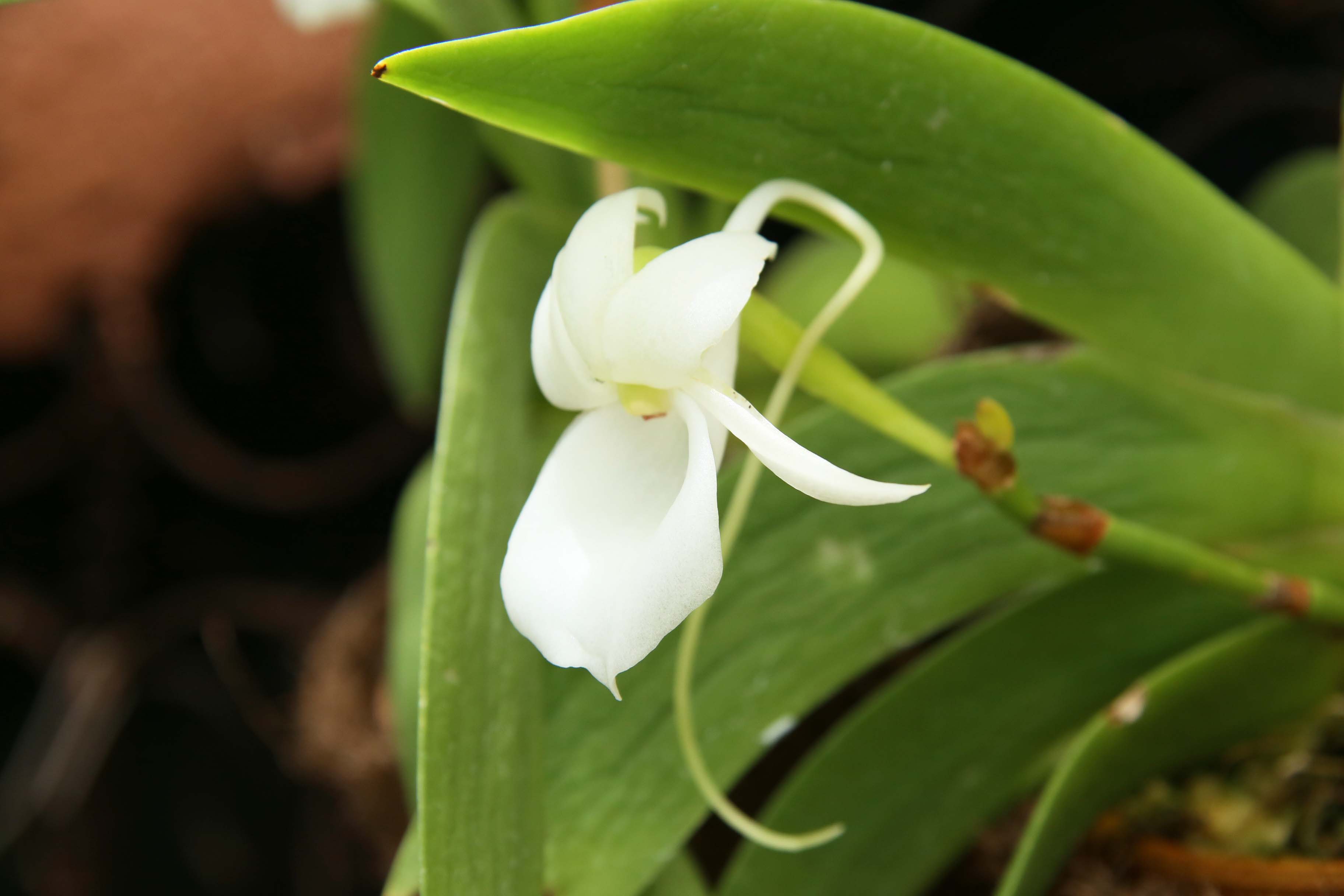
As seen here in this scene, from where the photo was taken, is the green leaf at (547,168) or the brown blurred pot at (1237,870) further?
the green leaf at (547,168)

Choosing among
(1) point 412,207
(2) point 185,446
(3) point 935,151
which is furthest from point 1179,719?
(2) point 185,446

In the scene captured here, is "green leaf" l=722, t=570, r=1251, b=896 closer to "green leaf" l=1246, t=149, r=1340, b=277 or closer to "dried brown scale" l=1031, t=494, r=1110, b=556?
"dried brown scale" l=1031, t=494, r=1110, b=556

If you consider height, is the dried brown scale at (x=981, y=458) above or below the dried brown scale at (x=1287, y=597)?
above

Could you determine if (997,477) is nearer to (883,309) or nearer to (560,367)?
(560,367)

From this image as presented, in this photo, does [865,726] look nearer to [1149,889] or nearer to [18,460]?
[1149,889]

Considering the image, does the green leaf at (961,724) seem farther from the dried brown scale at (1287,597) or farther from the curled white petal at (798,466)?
the curled white petal at (798,466)

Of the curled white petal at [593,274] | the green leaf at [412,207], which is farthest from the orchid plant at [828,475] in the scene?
the green leaf at [412,207]

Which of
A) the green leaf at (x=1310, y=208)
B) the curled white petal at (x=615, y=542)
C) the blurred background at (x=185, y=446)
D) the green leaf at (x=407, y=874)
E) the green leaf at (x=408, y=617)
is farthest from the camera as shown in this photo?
the blurred background at (x=185, y=446)
